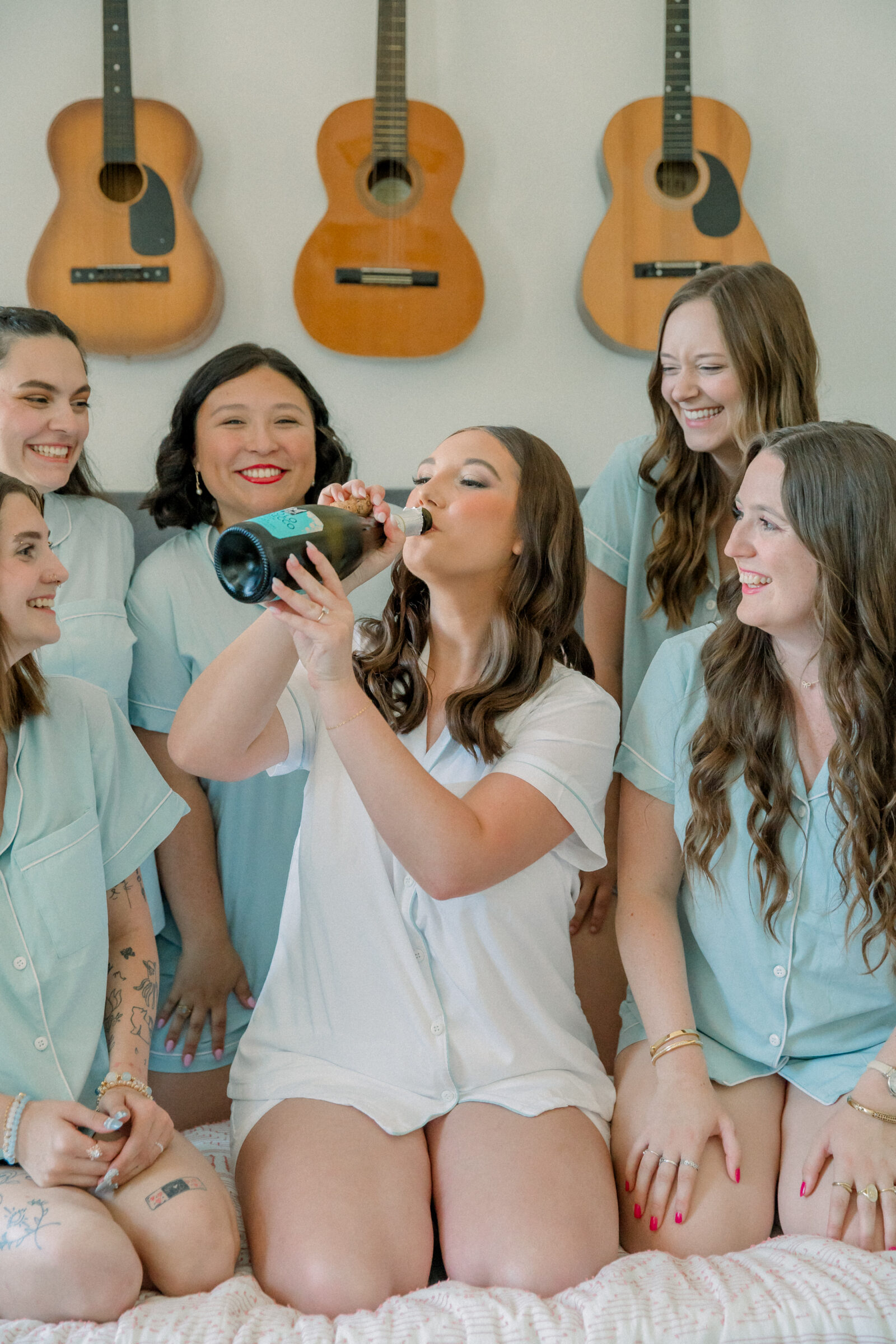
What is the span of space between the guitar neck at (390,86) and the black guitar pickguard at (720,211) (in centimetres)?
72

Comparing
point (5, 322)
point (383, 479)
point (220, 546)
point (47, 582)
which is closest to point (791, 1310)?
point (220, 546)

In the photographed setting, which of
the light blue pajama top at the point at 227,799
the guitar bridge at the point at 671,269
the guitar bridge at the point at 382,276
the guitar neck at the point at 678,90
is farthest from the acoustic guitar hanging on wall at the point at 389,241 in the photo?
the light blue pajama top at the point at 227,799

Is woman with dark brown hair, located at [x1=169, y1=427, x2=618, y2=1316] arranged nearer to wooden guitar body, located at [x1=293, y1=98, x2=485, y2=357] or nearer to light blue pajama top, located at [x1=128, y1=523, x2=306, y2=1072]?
light blue pajama top, located at [x1=128, y1=523, x2=306, y2=1072]

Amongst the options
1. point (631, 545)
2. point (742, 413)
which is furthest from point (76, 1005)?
point (742, 413)

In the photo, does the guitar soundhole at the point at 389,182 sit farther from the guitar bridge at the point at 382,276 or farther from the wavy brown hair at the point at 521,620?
the wavy brown hair at the point at 521,620

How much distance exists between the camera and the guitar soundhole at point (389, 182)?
290 centimetres

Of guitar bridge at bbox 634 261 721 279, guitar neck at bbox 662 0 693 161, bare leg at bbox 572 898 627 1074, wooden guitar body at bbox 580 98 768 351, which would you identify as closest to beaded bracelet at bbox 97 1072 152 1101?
bare leg at bbox 572 898 627 1074

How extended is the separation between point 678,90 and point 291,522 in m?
2.12

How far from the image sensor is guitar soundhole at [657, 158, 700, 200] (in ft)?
9.61

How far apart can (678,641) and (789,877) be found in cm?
38

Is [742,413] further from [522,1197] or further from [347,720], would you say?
[522,1197]

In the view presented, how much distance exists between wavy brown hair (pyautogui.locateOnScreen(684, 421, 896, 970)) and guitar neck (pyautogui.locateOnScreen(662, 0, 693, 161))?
61.2 inches

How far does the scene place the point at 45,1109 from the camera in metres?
1.36

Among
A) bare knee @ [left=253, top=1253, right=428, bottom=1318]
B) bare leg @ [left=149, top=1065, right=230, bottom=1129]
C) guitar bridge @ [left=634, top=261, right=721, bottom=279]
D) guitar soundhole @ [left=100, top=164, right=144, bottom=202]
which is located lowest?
bare leg @ [left=149, top=1065, right=230, bottom=1129]
